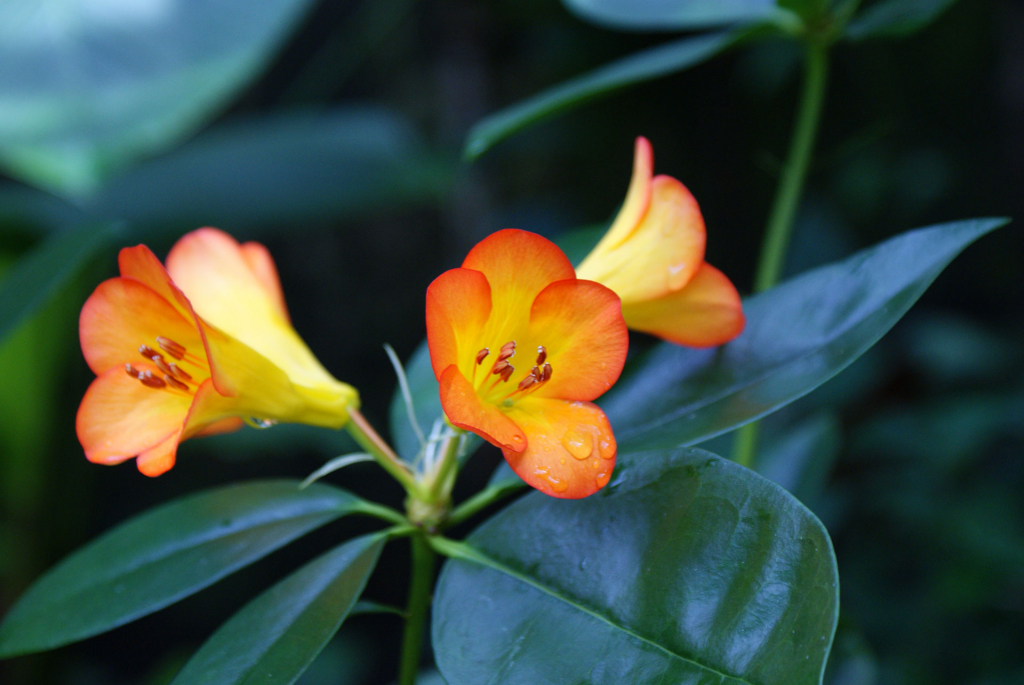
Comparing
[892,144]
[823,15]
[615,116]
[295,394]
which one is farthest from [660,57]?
[892,144]

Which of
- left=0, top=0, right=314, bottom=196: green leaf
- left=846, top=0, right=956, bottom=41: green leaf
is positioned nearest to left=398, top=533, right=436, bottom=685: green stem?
left=0, top=0, right=314, bottom=196: green leaf

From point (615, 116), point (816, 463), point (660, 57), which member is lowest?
point (816, 463)

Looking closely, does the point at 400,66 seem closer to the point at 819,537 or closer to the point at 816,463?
the point at 816,463

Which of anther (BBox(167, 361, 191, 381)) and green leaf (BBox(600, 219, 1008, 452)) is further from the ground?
anther (BBox(167, 361, 191, 381))

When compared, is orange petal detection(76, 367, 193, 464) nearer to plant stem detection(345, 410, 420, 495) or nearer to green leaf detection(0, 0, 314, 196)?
plant stem detection(345, 410, 420, 495)

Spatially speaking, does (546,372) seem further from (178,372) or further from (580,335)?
(178,372)

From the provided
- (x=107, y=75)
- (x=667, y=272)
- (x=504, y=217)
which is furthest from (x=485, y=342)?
(x=504, y=217)

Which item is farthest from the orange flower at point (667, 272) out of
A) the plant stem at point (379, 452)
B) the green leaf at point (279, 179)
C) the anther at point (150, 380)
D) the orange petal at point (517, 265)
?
the green leaf at point (279, 179)
